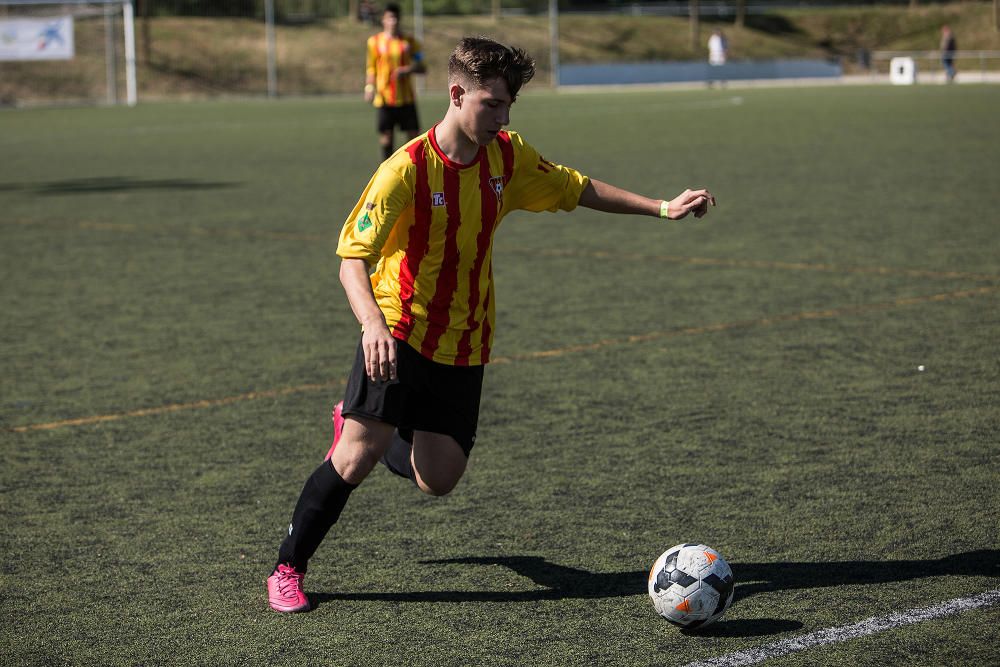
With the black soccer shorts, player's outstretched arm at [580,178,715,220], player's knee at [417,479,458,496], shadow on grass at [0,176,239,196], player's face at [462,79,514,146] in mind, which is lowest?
shadow on grass at [0,176,239,196]

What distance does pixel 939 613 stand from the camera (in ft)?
13.5

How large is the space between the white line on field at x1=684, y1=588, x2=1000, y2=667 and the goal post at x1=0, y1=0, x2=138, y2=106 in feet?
125

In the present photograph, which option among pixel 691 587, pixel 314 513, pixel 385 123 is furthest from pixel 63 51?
pixel 691 587

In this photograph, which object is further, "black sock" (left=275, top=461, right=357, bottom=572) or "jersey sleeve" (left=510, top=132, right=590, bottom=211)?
"jersey sleeve" (left=510, top=132, right=590, bottom=211)

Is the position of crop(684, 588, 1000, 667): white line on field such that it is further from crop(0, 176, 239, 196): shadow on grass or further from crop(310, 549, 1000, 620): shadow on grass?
crop(0, 176, 239, 196): shadow on grass

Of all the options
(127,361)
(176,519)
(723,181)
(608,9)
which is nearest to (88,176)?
(723,181)

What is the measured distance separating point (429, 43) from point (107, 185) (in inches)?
1468

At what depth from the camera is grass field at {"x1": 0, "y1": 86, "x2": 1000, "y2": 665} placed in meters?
4.19

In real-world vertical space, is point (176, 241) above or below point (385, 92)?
below

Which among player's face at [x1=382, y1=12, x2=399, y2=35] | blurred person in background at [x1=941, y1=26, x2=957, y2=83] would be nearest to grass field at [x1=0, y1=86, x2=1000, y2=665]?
player's face at [x1=382, y1=12, x2=399, y2=35]

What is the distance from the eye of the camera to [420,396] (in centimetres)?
429

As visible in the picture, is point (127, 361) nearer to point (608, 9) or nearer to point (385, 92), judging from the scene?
point (385, 92)

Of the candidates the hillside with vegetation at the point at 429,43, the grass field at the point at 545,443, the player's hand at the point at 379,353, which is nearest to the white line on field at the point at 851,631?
the grass field at the point at 545,443

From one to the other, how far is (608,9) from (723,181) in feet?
190
